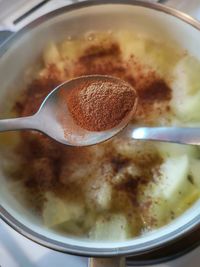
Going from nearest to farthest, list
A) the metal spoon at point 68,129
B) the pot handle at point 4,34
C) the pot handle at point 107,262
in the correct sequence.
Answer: the pot handle at point 107,262 → the metal spoon at point 68,129 → the pot handle at point 4,34

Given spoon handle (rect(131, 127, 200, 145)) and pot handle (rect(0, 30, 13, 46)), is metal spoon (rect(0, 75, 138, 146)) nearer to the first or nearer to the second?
spoon handle (rect(131, 127, 200, 145))

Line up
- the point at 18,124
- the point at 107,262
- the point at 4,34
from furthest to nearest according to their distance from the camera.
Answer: the point at 4,34 → the point at 18,124 → the point at 107,262

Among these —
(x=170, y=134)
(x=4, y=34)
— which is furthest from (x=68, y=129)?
(x=4, y=34)

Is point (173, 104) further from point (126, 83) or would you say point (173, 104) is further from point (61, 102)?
point (61, 102)

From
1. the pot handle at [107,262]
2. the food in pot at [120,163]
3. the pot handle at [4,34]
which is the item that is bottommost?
the pot handle at [107,262]

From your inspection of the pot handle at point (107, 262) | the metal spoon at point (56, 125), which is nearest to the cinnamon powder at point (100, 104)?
the metal spoon at point (56, 125)

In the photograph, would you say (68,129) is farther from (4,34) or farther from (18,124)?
(4,34)

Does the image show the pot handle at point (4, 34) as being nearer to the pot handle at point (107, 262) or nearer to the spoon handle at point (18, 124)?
the spoon handle at point (18, 124)
